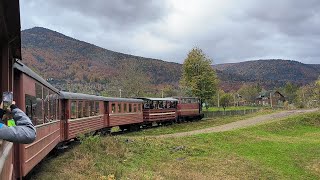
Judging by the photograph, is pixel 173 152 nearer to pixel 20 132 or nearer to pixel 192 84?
pixel 20 132

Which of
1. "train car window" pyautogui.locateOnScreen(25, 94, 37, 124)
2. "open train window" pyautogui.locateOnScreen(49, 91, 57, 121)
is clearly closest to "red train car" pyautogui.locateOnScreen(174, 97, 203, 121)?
"open train window" pyautogui.locateOnScreen(49, 91, 57, 121)

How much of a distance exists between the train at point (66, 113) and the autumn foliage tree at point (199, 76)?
9.82 m

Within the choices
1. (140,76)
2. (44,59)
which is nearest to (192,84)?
(140,76)

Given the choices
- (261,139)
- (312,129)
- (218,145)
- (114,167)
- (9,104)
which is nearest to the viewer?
(9,104)

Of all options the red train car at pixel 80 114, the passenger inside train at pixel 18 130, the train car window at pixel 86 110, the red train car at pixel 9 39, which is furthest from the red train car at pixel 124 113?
the passenger inside train at pixel 18 130

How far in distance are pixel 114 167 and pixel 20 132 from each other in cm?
1151

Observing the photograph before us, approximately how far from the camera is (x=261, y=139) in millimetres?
28984

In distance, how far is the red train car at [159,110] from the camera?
34688 mm

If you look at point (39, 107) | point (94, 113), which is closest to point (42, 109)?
point (39, 107)

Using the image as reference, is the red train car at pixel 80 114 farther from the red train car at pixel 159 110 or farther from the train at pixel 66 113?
the red train car at pixel 159 110

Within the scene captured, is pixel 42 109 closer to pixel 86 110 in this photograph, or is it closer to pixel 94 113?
pixel 86 110

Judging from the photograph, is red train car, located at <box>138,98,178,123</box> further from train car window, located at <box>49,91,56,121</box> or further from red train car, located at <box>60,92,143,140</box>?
train car window, located at <box>49,91,56,121</box>

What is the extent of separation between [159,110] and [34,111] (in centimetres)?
2635

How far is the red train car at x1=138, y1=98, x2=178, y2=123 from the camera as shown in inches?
1366
